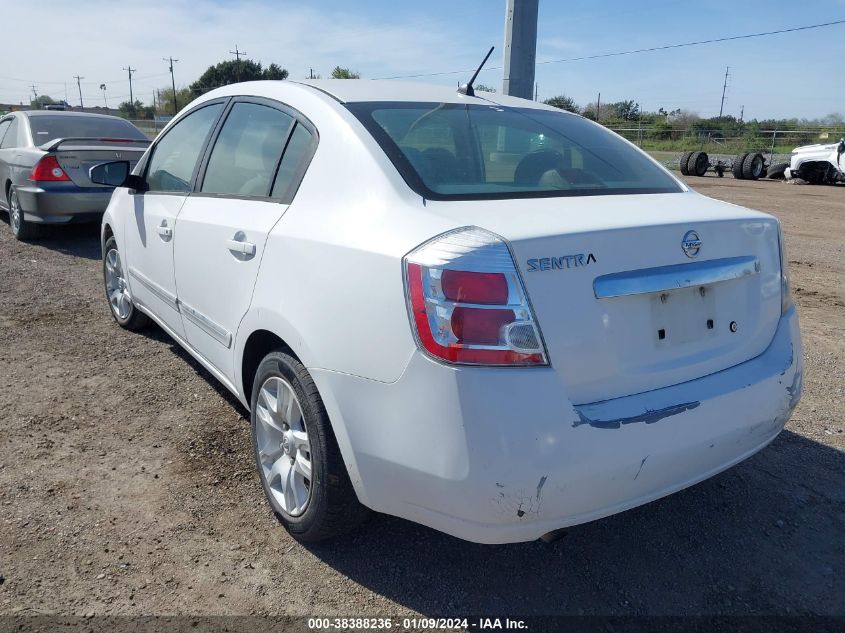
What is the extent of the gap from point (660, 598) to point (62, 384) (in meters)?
3.52

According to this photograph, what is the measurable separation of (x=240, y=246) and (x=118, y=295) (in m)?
2.72

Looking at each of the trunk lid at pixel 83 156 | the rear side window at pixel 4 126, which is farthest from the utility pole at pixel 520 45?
the rear side window at pixel 4 126

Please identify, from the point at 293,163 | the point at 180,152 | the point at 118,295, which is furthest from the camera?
the point at 118,295

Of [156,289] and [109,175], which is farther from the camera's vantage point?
[109,175]

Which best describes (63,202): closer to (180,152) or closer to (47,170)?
(47,170)

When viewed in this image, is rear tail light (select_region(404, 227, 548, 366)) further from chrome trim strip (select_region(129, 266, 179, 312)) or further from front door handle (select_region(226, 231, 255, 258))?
chrome trim strip (select_region(129, 266, 179, 312))

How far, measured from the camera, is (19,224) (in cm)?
835

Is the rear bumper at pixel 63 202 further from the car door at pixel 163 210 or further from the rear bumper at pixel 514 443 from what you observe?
the rear bumper at pixel 514 443

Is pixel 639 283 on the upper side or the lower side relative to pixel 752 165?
upper

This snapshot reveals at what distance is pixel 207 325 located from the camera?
321 cm

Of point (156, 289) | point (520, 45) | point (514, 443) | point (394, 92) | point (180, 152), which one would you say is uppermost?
point (520, 45)

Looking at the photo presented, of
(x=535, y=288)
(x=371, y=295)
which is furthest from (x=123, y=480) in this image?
(x=535, y=288)

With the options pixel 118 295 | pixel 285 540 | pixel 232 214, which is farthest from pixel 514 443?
pixel 118 295

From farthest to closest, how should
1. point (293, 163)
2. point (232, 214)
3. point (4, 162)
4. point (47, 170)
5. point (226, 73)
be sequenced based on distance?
point (226, 73)
point (4, 162)
point (47, 170)
point (232, 214)
point (293, 163)
